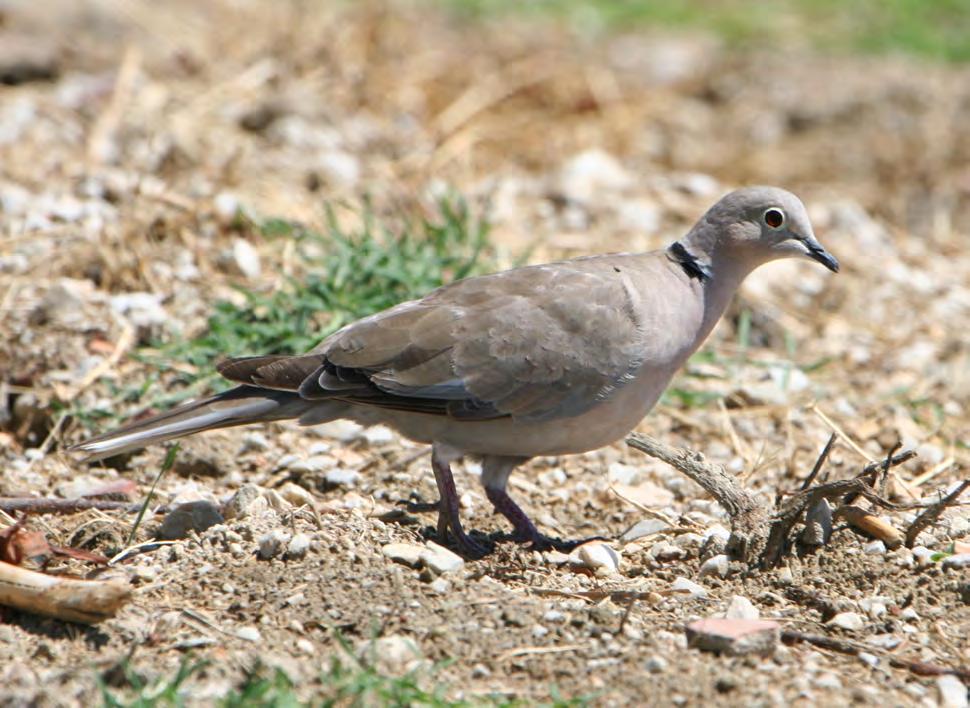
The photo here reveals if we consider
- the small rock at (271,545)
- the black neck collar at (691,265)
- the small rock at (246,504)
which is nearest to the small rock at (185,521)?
the small rock at (246,504)

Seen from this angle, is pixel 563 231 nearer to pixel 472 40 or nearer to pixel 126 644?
pixel 472 40

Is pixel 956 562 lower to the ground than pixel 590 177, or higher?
lower

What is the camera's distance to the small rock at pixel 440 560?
3818 mm

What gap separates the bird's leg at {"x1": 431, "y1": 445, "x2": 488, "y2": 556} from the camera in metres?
4.17

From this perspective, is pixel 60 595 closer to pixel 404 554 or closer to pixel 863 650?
pixel 404 554

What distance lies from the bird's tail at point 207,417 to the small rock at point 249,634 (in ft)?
3.12

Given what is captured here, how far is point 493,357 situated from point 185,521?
3.48 feet

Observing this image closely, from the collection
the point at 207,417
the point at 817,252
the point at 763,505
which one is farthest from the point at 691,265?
the point at 207,417

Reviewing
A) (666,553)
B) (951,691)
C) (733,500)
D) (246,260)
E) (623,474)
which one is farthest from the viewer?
(246,260)

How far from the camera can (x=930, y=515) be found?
3.82 m

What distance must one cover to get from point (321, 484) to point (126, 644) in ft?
4.58

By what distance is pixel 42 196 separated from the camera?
21.0ft

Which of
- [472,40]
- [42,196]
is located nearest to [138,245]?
[42,196]

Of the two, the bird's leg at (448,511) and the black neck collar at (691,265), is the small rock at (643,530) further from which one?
the black neck collar at (691,265)
